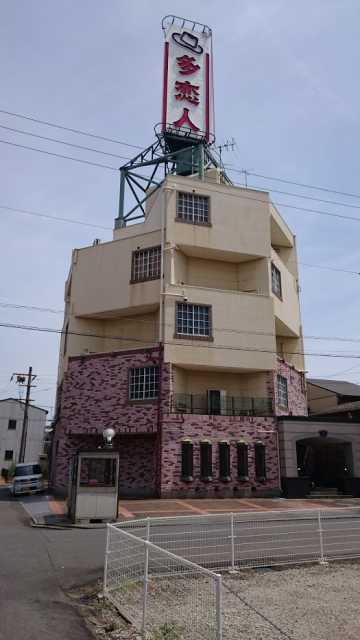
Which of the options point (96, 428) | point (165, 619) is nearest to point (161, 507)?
point (96, 428)

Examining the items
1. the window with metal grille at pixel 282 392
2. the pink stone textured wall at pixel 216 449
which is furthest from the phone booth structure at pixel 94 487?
the window with metal grille at pixel 282 392

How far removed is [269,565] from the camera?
1017cm

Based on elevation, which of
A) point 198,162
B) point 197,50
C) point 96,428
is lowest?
point 96,428

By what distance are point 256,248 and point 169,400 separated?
11.3 m

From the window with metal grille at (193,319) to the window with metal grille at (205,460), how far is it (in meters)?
6.20

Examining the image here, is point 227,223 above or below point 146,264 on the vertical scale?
above

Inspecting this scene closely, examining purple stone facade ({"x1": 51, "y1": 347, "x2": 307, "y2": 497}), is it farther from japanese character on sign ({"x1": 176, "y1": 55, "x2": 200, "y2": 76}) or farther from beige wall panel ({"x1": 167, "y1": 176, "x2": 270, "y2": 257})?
japanese character on sign ({"x1": 176, "y1": 55, "x2": 200, "y2": 76})

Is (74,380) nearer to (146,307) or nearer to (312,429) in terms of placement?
(146,307)

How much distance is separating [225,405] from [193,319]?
5.48m

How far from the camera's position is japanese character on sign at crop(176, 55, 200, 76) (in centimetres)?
3544

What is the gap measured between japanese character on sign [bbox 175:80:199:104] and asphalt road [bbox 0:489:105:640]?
29.9 metres

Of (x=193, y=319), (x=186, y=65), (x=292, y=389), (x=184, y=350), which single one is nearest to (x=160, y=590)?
(x=184, y=350)

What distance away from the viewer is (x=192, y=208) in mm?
30703

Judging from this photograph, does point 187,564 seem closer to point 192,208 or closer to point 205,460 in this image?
point 205,460
